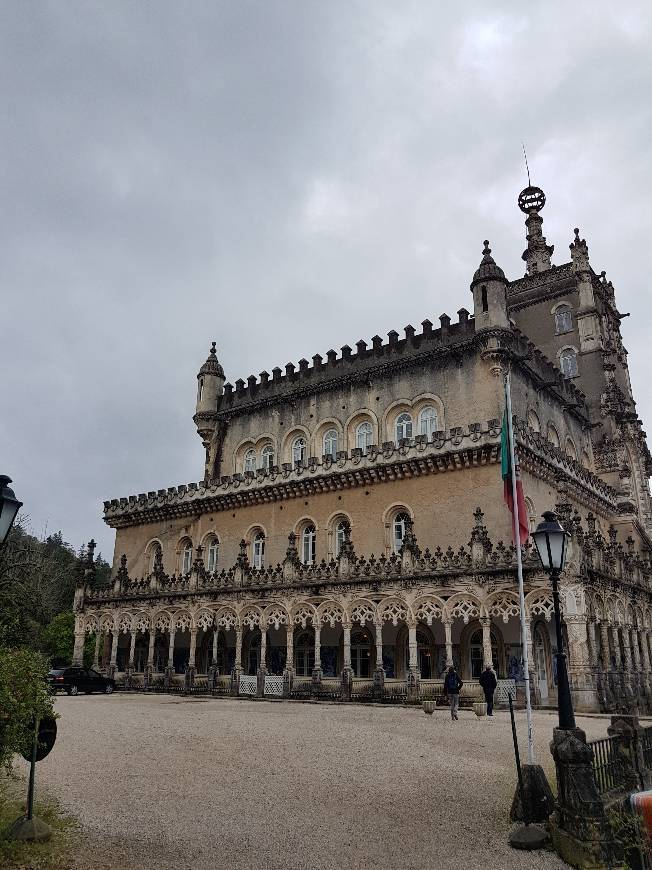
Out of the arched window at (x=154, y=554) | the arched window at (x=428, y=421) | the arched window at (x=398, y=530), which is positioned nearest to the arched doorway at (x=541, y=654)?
the arched window at (x=398, y=530)

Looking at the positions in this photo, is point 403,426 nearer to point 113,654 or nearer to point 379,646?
point 379,646

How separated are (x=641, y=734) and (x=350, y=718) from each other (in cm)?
1083

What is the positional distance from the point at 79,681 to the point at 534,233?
4340 cm

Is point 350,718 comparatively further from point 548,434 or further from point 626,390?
point 626,390

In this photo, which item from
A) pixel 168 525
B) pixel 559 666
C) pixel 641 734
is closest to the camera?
pixel 559 666

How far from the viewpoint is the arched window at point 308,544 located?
3512 cm

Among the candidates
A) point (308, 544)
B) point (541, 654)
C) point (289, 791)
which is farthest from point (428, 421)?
point (289, 791)

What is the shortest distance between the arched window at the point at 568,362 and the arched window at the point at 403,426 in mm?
14136

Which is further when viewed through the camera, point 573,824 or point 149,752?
point 149,752

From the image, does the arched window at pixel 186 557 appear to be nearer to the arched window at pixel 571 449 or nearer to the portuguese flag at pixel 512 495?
the arched window at pixel 571 449

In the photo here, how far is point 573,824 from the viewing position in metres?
8.22

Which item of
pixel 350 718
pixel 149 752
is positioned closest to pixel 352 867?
pixel 149 752

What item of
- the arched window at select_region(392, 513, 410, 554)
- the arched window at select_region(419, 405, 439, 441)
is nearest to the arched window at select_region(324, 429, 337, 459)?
the arched window at select_region(419, 405, 439, 441)

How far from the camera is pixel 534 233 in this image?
2112 inches
